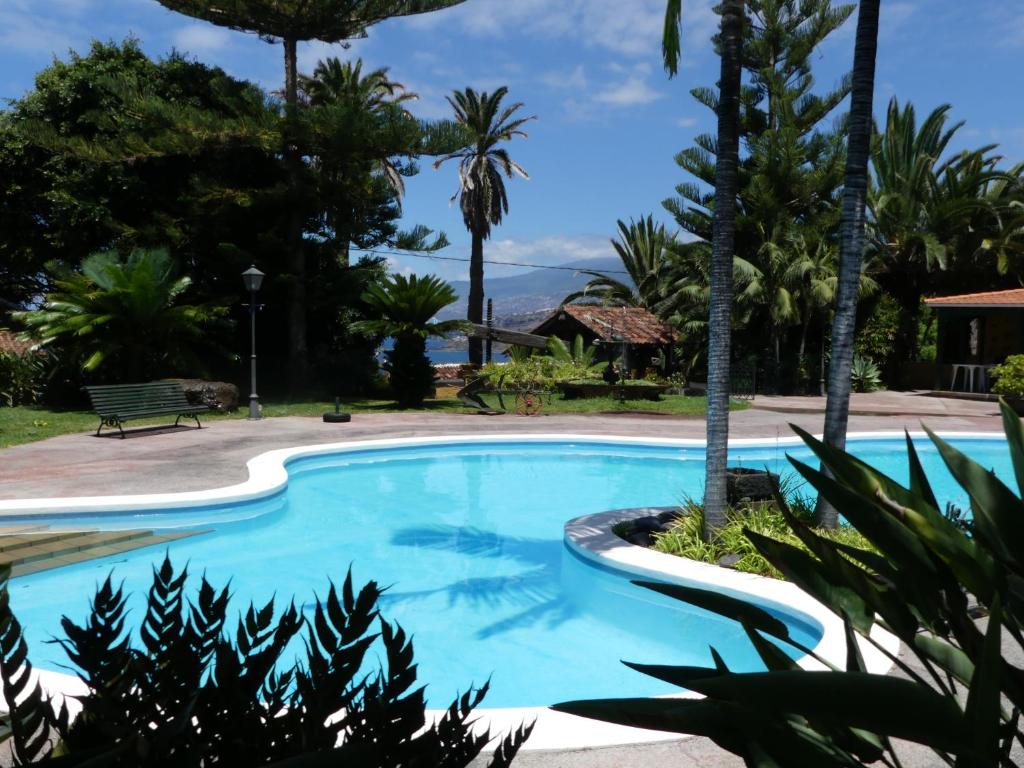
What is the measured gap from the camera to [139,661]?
4.01 ft

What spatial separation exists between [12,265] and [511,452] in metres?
17.1

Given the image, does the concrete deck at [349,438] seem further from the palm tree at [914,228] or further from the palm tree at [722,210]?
the palm tree at [914,228]

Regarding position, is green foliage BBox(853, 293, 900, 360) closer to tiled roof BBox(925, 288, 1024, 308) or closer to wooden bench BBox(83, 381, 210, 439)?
tiled roof BBox(925, 288, 1024, 308)

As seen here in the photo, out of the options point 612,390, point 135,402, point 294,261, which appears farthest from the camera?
point 612,390

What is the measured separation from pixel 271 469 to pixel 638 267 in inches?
1201

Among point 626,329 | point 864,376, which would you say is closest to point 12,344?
point 626,329

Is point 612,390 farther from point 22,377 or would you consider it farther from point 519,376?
point 22,377

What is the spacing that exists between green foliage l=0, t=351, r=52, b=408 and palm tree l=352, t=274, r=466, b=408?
23.9 feet

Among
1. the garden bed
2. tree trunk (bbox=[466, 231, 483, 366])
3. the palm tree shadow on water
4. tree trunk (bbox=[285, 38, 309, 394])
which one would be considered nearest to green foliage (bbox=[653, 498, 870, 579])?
the palm tree shadow on water

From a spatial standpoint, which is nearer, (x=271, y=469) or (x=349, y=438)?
(x=271, y=469)

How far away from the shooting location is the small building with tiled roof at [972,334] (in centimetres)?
2428

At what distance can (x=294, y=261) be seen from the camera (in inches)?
856

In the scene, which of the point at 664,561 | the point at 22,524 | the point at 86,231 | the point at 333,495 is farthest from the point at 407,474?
the point at 86,231

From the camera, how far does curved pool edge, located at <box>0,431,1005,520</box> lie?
8.70m
